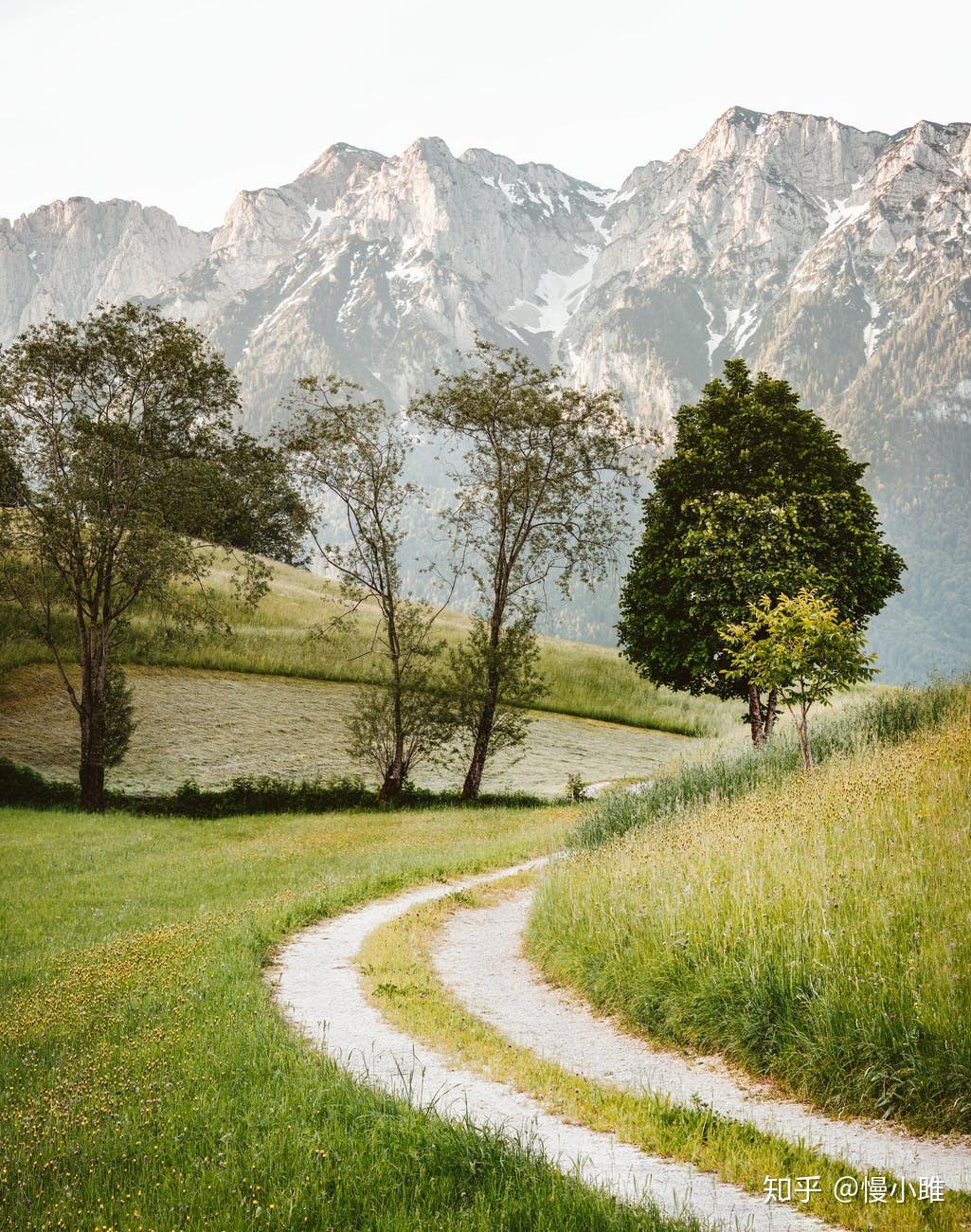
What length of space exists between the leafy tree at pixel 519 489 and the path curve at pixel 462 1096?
75.7 feet

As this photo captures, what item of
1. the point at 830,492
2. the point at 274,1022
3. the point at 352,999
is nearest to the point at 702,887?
the point at 352,999

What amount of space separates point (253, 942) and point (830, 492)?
23.8 meters

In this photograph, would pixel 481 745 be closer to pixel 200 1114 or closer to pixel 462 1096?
pixel 462 1096

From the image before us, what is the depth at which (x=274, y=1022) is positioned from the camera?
930cm

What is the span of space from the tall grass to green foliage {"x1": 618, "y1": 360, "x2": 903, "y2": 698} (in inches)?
259

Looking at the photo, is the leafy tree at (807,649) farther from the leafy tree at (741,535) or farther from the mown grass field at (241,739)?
the mown grass field at (241,739)

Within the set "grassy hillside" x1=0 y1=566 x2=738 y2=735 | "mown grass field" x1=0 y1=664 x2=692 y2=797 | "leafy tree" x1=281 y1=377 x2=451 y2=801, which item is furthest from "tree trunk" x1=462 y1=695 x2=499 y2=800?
"grassy hillside" x1=0 y1=566 x2=738 y2=735

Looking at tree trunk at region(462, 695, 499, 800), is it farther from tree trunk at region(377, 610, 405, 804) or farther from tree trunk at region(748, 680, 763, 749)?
tree trunk at region(748, 680, 763, 749)

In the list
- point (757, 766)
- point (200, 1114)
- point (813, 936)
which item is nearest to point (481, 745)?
point (757, 766)

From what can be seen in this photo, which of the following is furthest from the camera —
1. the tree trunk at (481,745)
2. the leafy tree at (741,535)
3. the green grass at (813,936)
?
the tree trunk at (481,745)

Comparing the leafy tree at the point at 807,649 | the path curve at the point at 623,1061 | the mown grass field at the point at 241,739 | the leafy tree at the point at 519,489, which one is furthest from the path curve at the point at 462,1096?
the mown grass field at the point at 241,739

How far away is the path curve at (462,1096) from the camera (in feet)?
19.1

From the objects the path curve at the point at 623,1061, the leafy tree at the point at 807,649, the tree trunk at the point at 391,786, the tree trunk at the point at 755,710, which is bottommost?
the tree trunk at the point at 391,786

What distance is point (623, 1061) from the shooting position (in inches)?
372
